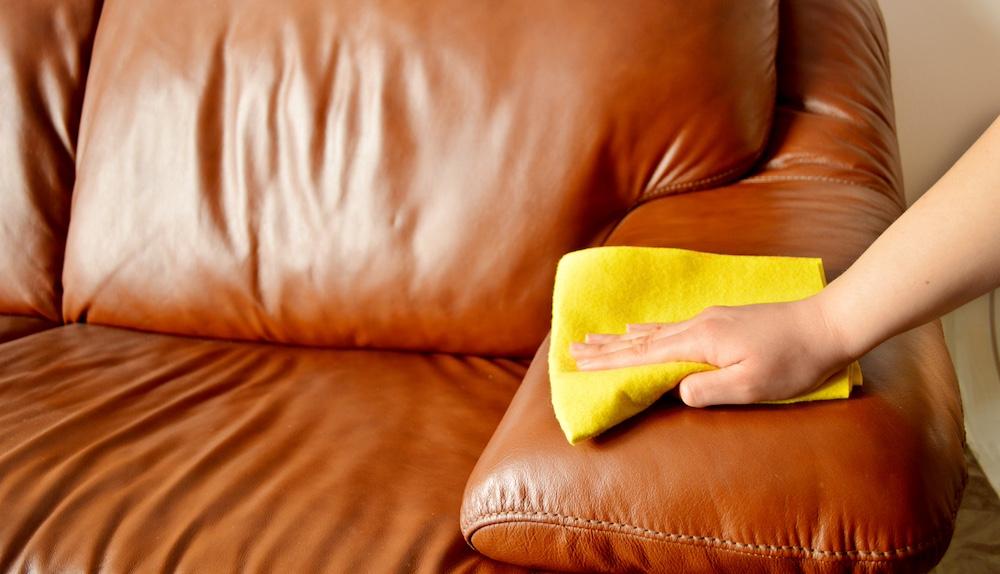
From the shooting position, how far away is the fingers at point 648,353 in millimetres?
794

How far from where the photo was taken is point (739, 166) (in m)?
1.18

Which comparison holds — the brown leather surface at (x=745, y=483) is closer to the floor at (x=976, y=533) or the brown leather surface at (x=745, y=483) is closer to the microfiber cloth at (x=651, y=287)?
the microfiber cloth at (x=651, y=287)

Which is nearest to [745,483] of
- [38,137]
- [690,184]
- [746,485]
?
[746,485]

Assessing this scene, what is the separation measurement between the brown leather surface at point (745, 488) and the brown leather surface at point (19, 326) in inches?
35.9

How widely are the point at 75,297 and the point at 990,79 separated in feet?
4.86

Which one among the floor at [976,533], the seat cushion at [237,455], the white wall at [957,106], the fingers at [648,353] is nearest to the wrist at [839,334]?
the fingers at [648,353]

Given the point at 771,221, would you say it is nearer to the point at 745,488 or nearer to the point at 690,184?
the point at 690,184

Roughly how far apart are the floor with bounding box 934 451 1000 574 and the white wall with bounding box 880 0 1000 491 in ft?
0.07

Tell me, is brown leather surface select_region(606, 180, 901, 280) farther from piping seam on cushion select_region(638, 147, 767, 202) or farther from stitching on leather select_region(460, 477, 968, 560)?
stitching on leather select_region(460, 477, 968, 560)

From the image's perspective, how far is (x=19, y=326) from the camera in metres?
1.40

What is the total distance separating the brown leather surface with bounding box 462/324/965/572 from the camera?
27.3 inches

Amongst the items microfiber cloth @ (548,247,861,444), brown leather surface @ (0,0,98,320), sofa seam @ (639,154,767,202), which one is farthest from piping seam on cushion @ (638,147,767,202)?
brown leather surface @ (0,0,98,320)

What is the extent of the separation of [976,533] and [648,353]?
849mm

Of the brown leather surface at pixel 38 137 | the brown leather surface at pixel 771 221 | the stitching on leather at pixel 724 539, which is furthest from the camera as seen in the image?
the brown leather surface at pixel 38 137
